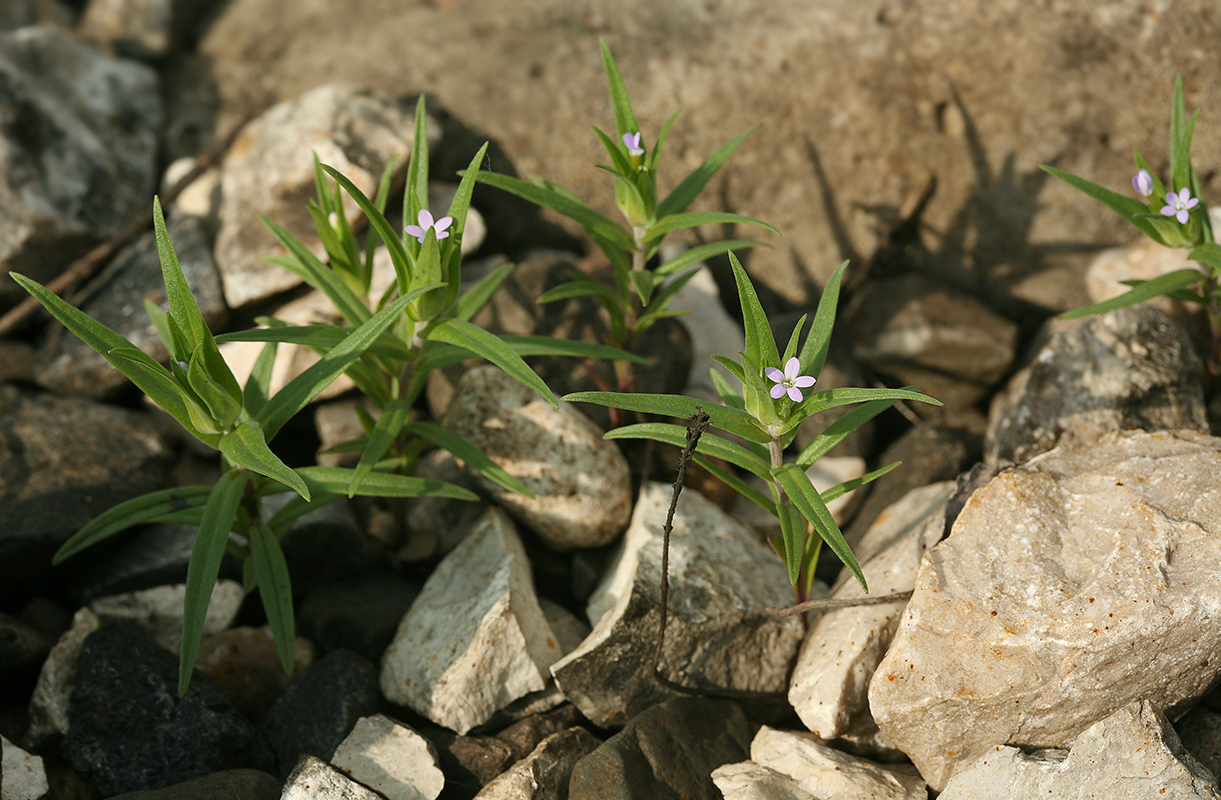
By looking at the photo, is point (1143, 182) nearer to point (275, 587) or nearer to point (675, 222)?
point (675, 222)

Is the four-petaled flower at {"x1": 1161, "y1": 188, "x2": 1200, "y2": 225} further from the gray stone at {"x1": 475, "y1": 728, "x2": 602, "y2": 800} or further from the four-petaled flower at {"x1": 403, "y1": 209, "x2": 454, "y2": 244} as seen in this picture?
the gray stone at {"x1": 475, "y1": 728, "x2": 602, "y2": 800}

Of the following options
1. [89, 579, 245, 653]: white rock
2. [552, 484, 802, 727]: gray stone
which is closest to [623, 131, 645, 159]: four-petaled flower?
[552, 484, 802, 727]: gray stone

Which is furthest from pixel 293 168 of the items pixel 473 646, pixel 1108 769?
pixel 1108 769

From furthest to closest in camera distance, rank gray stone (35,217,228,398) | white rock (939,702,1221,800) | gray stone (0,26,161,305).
Answer: 1. gray stone (0,26,161,305)
2. gray stone (35,217,228,398)
3. white rock (939,702,1221,800)

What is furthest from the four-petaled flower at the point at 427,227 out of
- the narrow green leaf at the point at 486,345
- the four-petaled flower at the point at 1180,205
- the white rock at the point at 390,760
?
the four-petaled flower at the point at 1180,205

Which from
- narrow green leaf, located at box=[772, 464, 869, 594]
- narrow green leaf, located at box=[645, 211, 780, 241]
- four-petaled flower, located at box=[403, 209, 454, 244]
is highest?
four-petaled flower, located at box=[403, 209, 454, 244]

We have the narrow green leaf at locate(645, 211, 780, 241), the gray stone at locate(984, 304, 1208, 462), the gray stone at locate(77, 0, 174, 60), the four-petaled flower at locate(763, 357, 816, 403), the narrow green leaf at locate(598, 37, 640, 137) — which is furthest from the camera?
the gray stone at locate(77, 0, 174, 60)

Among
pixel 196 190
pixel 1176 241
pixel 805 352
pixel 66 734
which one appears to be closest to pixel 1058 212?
pixel 1176 241
